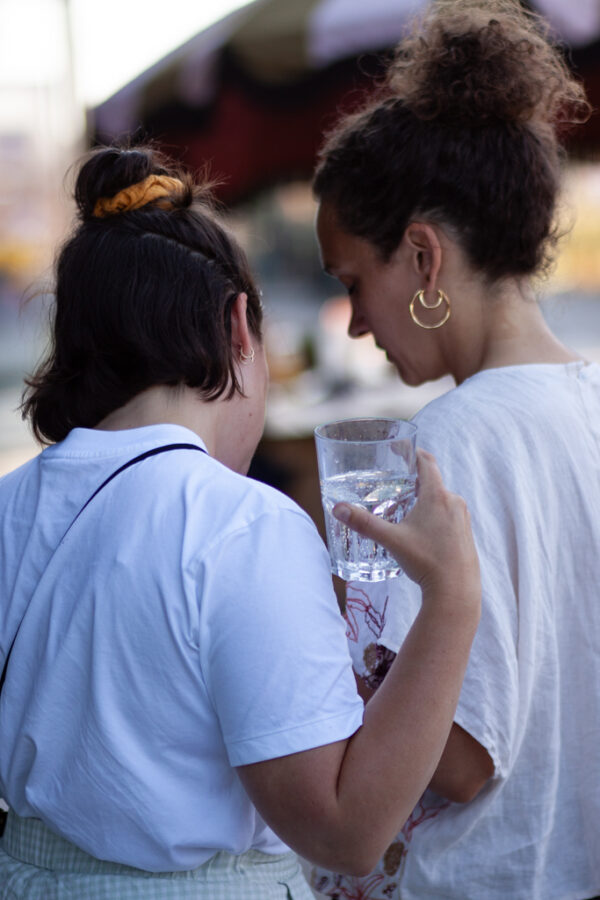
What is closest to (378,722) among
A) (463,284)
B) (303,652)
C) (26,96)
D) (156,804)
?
(303,652)

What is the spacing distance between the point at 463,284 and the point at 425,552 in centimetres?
76

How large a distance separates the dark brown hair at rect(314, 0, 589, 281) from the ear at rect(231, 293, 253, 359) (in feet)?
1.68

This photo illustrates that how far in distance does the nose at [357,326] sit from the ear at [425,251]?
22 cm

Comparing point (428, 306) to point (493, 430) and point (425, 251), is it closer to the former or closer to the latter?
point (425, 251)

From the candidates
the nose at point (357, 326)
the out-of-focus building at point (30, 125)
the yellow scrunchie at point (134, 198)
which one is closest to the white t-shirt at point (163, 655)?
the yellow scrunchie at point (134, 198)

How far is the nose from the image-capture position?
74.3 inches

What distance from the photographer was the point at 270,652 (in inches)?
38.2

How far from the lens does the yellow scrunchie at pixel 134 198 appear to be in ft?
4.14

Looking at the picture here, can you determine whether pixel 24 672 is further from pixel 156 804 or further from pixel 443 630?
pixel 443 630

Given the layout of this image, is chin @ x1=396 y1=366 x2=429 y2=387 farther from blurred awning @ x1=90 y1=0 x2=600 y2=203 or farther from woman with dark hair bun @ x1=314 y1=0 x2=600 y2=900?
blurred awning @ x1=90 y1=0 x2=600 y2=203

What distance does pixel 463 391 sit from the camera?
1.49 meters

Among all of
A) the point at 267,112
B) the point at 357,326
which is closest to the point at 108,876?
the point at 357,326

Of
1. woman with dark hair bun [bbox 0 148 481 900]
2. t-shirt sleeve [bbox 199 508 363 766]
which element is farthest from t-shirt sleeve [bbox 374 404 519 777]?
t-shirt sleeve [bbox 199 508 363 766]

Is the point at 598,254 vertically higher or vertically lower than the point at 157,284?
lower
